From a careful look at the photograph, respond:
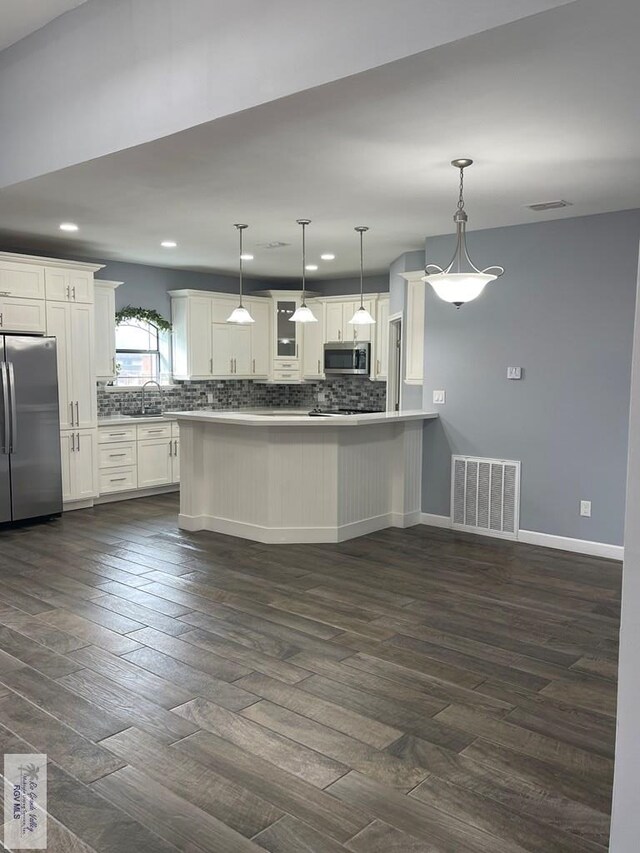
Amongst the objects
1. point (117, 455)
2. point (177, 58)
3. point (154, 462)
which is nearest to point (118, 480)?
point (117, 455)

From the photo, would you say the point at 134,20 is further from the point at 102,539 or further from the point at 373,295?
the point at 373,295

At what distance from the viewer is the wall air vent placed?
5.56 metres

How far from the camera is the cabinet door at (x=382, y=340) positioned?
797 cm

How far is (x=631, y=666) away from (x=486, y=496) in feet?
14.9

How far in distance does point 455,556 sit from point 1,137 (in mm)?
4362

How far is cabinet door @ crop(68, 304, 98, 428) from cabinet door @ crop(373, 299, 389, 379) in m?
3.22

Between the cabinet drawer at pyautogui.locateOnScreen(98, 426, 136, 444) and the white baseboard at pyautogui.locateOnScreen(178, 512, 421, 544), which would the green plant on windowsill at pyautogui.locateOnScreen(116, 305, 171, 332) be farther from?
the white baseboard at pyautogui.locateOnScreen(178, 512, 421, 544)

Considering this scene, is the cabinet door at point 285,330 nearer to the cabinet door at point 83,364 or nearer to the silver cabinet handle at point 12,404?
the cabinet door at point 83,364

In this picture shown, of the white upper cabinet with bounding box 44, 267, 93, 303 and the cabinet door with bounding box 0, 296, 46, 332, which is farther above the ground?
the white upper cabinet with bounding box 44, 267, 93, 303

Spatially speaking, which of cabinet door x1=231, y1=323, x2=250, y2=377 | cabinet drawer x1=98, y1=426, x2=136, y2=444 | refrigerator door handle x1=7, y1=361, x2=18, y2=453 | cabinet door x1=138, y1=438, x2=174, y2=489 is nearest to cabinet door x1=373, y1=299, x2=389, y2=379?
cabinet door x1=231, y1=323, x2=250, y2=377

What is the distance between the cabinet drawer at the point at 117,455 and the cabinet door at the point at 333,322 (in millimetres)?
2829

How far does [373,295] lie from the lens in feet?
26.3

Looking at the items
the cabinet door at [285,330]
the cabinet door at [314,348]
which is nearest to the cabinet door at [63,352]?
the cabinet door at [285,330]

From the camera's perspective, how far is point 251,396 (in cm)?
919
